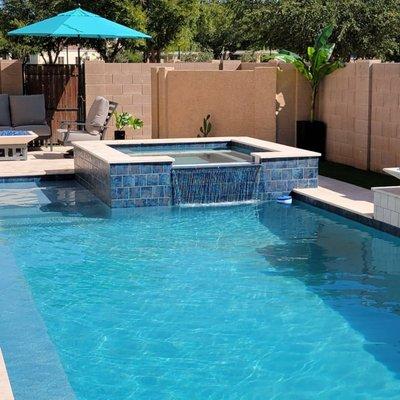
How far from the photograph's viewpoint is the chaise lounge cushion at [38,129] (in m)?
17.0

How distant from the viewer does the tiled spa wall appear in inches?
459

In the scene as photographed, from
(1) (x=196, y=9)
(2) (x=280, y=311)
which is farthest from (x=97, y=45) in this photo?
(2) (x=280, y=311)

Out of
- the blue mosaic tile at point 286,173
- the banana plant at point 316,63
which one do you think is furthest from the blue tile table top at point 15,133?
the blue mosaic tile at point 286,173

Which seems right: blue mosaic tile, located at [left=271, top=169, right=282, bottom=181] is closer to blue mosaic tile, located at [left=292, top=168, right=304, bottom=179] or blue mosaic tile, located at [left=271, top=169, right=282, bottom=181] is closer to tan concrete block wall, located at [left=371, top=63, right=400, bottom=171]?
blue mosaic tile, located at [left=292, top=168, right=304, bottom=179]

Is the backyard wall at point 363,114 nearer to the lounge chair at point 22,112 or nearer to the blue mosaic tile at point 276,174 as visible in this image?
the blue mosaic tile at point 276,174

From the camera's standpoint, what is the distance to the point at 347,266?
8.48m

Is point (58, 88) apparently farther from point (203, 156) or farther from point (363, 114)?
point (363, 114)

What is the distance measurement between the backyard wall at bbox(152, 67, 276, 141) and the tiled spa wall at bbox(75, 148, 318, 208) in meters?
4.89

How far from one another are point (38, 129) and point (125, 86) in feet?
8.83

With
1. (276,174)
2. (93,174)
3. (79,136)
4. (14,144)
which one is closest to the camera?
(276,174)

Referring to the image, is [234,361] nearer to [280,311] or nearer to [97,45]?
[280,311]

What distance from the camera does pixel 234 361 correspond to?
232 inches

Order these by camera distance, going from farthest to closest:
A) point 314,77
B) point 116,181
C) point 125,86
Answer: point 125,86 → point 314,77 → point 116,181

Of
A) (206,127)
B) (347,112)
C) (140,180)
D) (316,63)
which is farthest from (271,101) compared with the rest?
(140,180)
